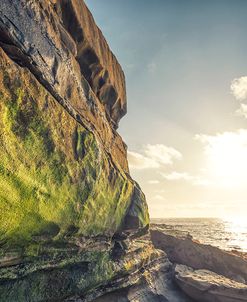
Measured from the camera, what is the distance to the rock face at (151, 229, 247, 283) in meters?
22.5

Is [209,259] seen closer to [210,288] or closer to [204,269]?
[204,269]

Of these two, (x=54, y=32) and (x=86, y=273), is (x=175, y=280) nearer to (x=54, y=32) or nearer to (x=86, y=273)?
(x=86, y=273)

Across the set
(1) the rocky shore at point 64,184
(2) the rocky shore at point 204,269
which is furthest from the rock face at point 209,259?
(1) the rocky shore at point 64,184

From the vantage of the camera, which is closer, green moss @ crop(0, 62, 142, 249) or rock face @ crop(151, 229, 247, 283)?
green moss @ crop(0, 62, 142, 249)

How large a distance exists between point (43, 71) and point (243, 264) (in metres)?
23.8

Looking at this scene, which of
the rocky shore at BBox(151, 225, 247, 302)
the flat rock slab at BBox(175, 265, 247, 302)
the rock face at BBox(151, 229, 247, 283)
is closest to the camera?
the flat rock slab at BBox(175, 265, 247, 302)

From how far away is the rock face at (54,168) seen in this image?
28.4 ft

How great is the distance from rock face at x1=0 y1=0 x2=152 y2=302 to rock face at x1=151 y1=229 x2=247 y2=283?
29.5 feet

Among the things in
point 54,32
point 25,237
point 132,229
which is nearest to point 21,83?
point 54,32

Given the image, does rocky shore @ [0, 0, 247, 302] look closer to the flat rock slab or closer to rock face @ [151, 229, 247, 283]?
the flat rock slab

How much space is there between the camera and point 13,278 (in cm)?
955

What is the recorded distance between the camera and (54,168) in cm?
1029

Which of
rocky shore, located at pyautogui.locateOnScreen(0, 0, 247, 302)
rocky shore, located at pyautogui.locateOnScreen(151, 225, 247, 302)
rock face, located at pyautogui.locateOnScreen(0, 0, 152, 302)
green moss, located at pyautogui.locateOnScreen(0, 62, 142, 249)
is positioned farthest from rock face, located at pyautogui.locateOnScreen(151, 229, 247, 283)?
green moss, located at pyautogui.locateOnScreen(0, 62, 142, 249)

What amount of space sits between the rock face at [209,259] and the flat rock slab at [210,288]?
4.45m
